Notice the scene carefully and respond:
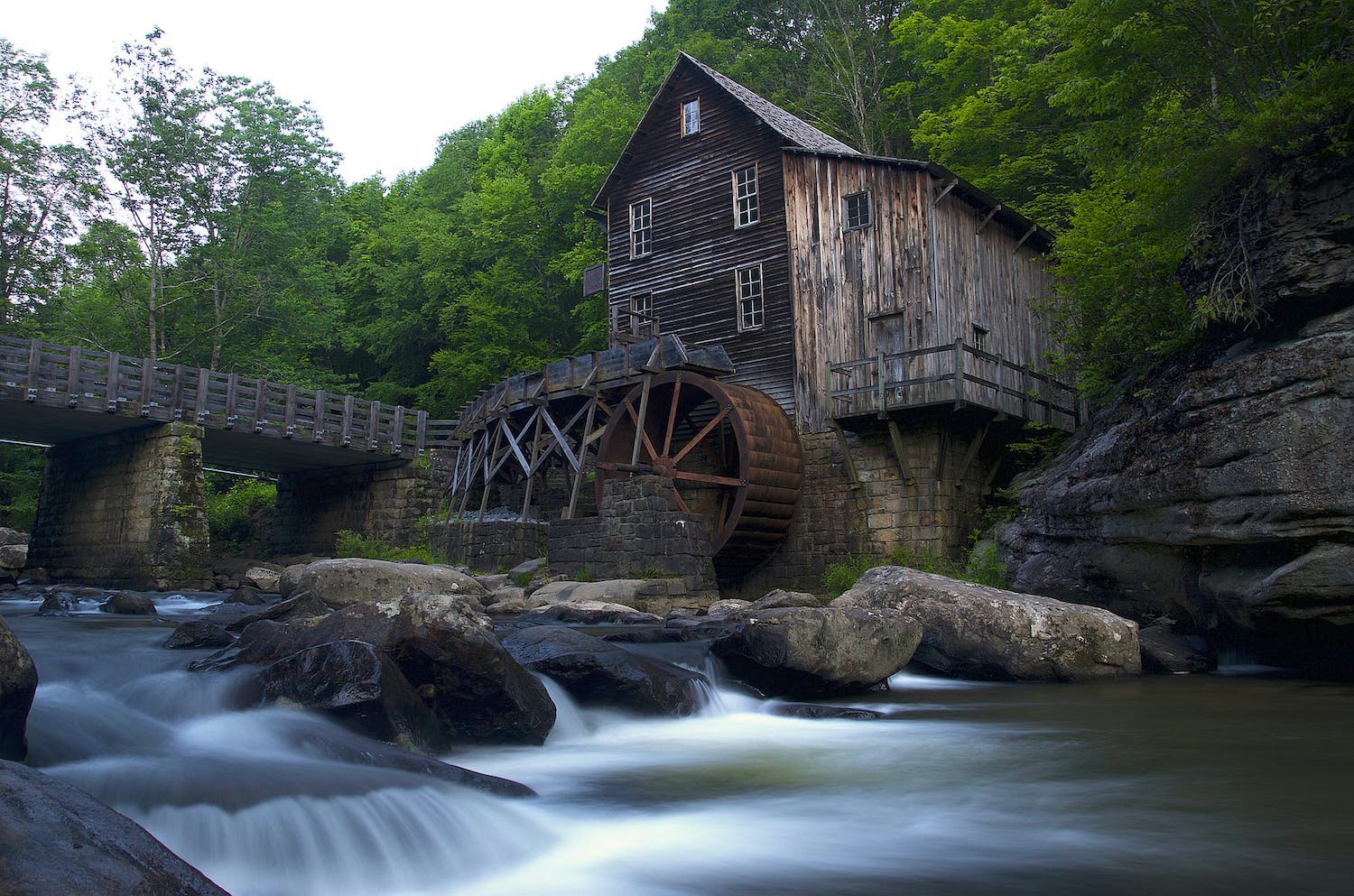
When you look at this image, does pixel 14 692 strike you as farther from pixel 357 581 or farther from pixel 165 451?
pixel 165 451

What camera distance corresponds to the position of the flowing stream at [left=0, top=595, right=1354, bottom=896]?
11.2ft

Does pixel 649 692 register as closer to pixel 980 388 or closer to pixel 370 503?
pixel 980 388

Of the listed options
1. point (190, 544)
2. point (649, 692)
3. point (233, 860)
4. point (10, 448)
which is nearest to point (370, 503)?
point (190, 544)

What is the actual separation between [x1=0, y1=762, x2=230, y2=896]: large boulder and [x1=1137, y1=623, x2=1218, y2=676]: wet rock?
7.99m

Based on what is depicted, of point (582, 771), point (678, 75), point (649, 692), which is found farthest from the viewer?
point (678, 75)

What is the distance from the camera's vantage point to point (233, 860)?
11.1 ft

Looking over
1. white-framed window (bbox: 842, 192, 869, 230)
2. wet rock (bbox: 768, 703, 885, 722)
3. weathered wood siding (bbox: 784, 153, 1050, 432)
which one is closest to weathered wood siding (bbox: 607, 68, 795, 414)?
weathered wood siding (bbox: 784, 153, 1050, 432)

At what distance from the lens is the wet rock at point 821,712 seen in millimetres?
6653

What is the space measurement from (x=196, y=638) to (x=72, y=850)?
5.43m

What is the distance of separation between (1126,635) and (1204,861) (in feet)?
17.0

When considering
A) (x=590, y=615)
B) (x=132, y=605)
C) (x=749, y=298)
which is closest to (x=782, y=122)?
(x=749, y=298)

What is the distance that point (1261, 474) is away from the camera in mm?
7590

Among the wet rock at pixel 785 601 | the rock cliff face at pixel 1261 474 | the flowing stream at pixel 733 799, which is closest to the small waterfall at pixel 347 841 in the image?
the flowing stream at pixel 733 799

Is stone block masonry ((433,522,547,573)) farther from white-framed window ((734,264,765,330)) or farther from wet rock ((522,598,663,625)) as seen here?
wet rock ((522,598,663,625))
